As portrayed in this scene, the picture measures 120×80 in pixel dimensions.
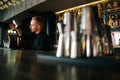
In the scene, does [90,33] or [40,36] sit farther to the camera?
[40,36]

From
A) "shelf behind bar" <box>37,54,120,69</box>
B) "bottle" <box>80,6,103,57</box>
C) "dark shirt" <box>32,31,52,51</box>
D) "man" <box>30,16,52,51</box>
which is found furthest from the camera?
"dark shirt" <box>32,31,52,51</box>

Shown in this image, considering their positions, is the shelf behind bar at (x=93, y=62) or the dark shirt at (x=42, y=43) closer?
the shelf behind bar at (x=93, y=62)

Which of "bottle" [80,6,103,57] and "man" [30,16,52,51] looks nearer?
"bottle" [80,6,103,57]

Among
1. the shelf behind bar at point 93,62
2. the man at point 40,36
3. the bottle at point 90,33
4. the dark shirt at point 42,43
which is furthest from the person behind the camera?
the dark shirt at point 42,43

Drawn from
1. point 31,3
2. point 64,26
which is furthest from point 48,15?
point 64,26

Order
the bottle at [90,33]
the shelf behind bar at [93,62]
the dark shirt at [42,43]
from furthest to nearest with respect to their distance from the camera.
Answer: the dark shirt at [42,43] < the bottle at [90,33] < the shelf behind bar at [93,62]

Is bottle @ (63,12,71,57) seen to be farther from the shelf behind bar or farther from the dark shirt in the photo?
the dark shirt

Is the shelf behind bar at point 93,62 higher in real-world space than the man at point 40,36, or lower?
lower

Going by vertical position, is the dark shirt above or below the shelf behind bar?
above

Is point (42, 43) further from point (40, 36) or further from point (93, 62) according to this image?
point (93, 62)

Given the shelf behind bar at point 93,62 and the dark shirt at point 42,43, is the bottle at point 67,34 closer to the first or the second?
the shelf behind bar at point 93,62

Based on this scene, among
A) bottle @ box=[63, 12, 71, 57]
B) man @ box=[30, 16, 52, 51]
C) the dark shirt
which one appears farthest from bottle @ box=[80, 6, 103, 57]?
the dark shirt

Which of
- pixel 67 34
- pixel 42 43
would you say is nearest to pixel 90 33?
pixel 67 34

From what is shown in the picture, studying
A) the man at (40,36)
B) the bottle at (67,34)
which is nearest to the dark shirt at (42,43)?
the man at (40,36)
